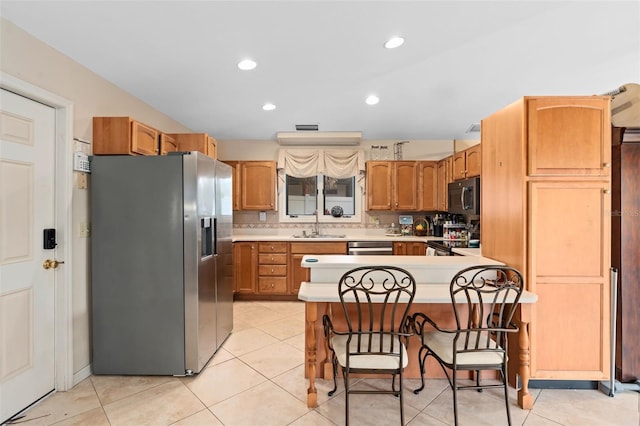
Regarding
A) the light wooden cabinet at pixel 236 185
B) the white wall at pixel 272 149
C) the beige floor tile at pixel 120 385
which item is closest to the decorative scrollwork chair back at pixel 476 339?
the beige floor tile at pixel 120 385

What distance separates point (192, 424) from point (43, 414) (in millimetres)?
1044

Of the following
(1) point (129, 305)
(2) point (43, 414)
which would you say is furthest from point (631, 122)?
(2) point (43, 414)

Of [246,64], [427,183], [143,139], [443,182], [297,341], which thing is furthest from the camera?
[427,183]

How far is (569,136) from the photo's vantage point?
2.19m

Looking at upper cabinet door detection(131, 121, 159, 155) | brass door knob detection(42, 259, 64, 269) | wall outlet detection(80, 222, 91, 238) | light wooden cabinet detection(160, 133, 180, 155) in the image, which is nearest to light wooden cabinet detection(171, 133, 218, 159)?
light wooden cabinet detection(160, 133, 180, 155)

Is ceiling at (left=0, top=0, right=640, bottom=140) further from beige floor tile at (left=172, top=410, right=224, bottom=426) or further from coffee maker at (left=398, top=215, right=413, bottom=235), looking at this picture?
beige floor tile at (left=172, top=410, right=224, bottom=426)

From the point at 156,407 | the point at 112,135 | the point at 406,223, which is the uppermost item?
the point at 112,135

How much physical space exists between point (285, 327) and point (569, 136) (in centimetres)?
322

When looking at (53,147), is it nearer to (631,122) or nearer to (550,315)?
(550,315)

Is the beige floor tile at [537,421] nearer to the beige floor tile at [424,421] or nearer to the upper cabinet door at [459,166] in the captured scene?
the beige floor tile at [424,421]

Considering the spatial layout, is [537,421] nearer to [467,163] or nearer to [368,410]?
[368,410]

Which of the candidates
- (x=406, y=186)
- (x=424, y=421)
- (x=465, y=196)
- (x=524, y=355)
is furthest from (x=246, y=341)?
(x=406, y=186)

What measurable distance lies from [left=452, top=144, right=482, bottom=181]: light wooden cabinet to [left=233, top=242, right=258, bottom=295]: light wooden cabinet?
3084 mm

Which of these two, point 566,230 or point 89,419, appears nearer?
point 89,419
